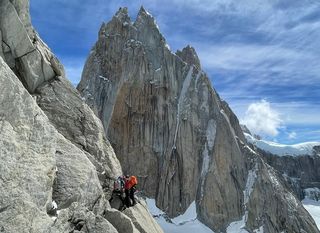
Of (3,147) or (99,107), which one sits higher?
(99,107)

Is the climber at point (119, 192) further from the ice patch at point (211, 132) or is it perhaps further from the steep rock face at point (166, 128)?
the ice patch at point (211, 132)

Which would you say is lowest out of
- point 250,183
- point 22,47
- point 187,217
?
point 187,217

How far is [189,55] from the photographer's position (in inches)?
4774

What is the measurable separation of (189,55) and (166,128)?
26276mm

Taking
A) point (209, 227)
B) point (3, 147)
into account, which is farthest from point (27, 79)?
point (209, 227)

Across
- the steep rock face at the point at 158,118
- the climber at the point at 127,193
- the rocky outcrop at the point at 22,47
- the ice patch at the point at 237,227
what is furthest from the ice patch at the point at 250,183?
the rocky outcrop at the point at 22,47

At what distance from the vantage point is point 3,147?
13.6 meters

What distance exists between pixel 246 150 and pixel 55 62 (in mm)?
95009

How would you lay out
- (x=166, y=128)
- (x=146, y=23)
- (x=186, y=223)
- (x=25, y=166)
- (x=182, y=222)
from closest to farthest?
(x=25, y=166)
(x=186, y=223)
(x=182, y=222)
(x=166, y=128)
(x=146, y=23)

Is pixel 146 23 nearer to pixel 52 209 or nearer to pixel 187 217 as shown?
pixel 187 217

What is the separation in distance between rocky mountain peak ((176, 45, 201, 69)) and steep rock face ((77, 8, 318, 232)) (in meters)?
7.80

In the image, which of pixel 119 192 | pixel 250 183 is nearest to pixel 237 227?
pixel 250 183

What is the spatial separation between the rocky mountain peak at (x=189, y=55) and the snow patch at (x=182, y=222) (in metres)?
39.5

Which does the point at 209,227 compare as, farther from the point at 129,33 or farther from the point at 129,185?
the point at 129,185
